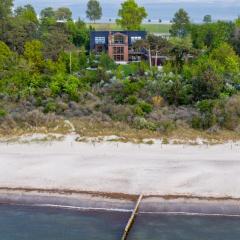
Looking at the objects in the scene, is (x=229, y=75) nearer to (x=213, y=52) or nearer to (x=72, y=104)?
(x=213, y=52)

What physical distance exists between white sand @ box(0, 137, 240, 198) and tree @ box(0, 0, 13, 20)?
2996 cm

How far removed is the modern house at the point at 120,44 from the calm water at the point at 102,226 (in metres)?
32.2

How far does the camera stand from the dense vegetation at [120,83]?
115ft

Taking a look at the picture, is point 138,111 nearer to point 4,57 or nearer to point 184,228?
point 184,228

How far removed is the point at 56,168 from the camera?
2742 centimetres

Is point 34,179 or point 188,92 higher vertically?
point 188,92

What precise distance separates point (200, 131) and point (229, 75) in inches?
468

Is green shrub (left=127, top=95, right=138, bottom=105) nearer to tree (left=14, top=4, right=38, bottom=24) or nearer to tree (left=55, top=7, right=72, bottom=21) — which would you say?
tree (left=14, top=4, right=38, bottom=24)

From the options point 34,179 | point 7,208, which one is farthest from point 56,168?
point 7,208

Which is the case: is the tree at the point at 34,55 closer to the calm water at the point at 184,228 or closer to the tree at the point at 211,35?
the tree at the point at 211,35

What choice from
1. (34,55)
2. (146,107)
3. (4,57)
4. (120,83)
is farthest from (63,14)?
(146,107)

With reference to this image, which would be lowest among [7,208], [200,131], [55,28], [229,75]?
[7,208]

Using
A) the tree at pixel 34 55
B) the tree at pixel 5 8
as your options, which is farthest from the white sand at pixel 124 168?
the tree at pixel 5 8

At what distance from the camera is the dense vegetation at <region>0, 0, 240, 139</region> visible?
115 ft
